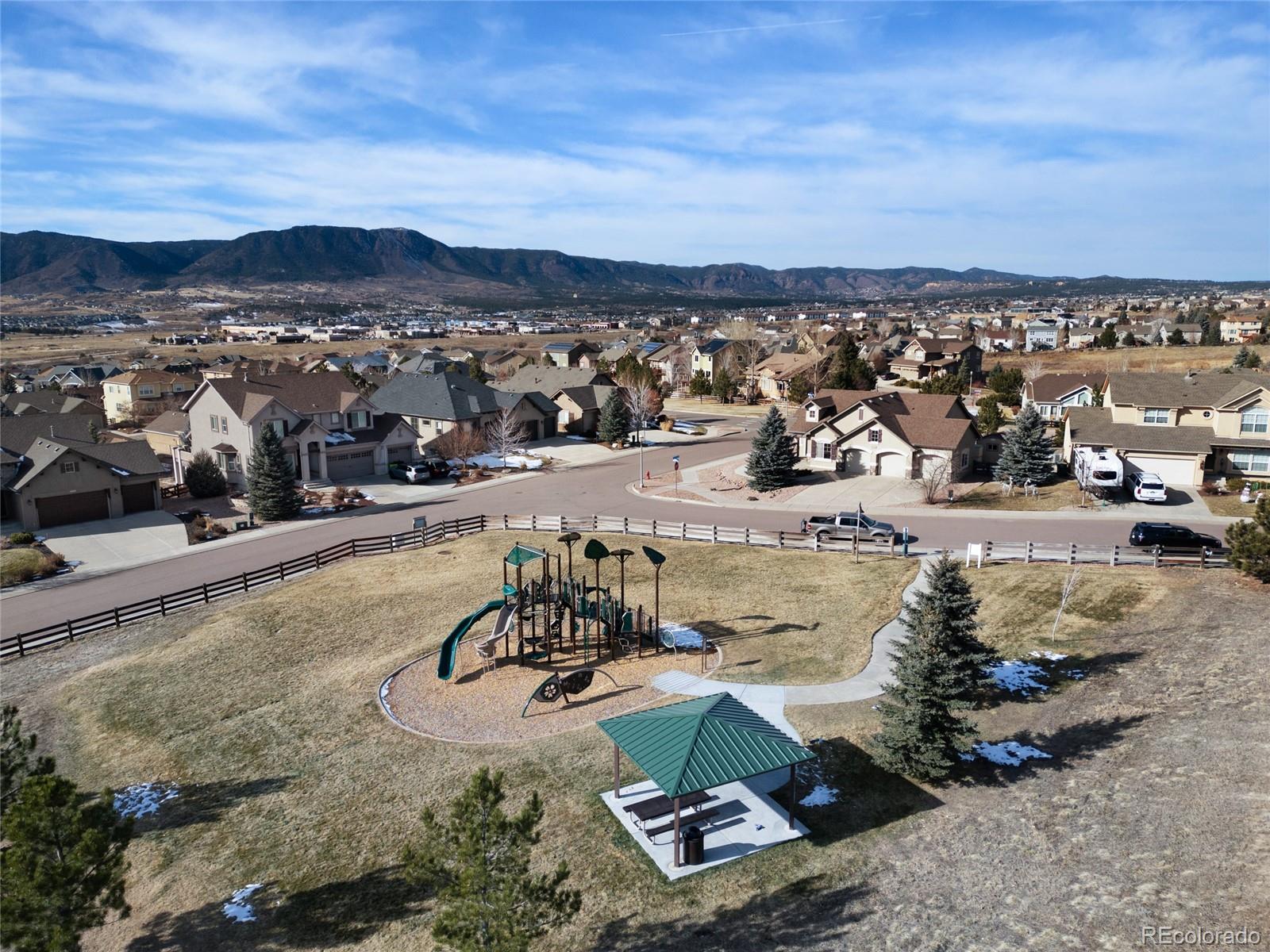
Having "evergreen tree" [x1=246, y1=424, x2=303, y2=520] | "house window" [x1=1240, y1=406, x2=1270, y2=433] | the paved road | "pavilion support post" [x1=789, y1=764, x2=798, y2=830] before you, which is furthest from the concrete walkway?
"house window" [x1=1240, y1=406, x2=1270, y2=433]

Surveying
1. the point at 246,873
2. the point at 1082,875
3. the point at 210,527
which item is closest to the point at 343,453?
the point at 210,527

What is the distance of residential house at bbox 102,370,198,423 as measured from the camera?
8031 cm

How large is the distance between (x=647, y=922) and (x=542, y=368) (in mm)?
67498

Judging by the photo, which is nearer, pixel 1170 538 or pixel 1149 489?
pixel 1170 538

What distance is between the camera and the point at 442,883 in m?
11.1

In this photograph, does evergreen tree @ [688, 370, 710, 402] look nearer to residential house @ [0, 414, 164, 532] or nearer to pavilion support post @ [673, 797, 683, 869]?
residential house @ [0, 414, 164, 532]

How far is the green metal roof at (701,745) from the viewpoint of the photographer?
1427 cm

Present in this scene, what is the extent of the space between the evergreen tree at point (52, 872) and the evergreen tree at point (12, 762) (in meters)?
2.12

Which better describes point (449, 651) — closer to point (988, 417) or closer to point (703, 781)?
point (703, 781)

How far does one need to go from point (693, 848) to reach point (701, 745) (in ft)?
5.71

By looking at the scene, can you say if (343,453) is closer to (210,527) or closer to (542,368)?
(210,527)

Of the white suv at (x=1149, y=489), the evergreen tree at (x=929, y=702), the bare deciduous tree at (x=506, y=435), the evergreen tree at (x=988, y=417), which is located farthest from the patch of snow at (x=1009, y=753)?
the evergreen tree at (x=988, y=417)

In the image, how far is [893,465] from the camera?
49656mm

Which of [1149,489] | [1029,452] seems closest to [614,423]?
[1029,452]
